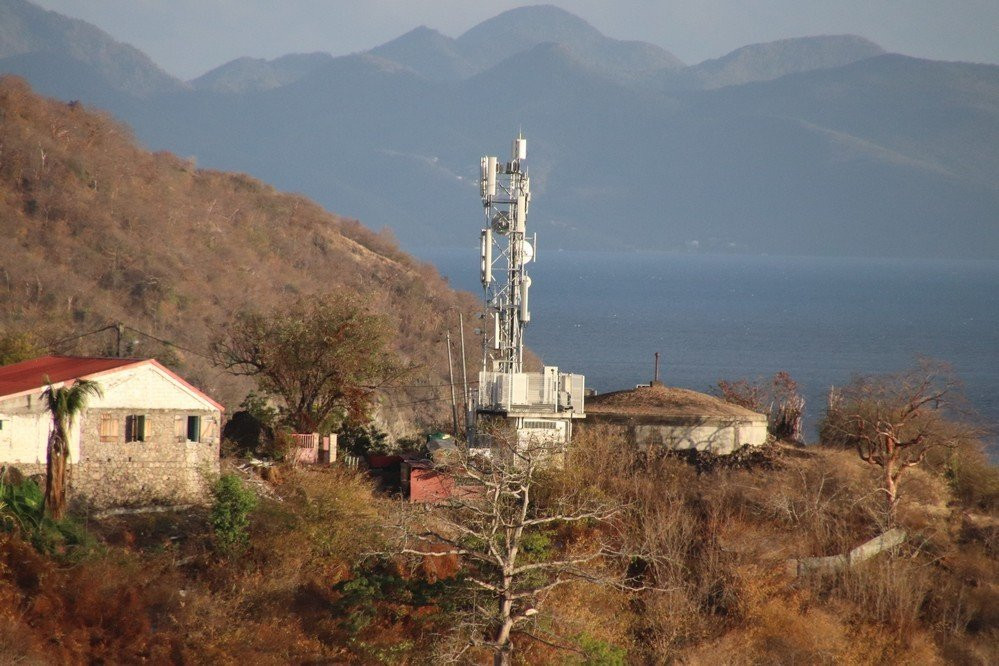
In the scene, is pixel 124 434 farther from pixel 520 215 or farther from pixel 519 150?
pixel 519 150

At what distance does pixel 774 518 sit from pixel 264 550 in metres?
11.8

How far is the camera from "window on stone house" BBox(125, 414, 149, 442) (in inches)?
1216

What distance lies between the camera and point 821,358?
129 m

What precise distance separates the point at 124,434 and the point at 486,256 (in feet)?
36.1

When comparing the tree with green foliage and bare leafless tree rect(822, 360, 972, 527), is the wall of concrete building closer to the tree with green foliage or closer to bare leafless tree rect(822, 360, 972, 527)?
bare leafless tree rect(822, 360, 972, 527)

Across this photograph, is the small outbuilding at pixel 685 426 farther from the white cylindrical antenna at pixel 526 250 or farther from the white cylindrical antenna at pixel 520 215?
the white cylindrical antenna at pixel 520 215

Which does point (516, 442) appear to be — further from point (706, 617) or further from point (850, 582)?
point (850, 582)

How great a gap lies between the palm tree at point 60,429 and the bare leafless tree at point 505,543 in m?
6.63

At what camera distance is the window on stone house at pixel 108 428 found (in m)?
30.5

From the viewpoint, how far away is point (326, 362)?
1460 inches

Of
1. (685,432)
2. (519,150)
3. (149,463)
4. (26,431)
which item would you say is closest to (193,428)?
(149,463)

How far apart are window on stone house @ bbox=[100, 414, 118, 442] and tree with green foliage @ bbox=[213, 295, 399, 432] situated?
697 cm

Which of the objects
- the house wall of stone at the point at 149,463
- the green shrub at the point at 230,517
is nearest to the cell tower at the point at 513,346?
the house wall of stone at the point at 149,463

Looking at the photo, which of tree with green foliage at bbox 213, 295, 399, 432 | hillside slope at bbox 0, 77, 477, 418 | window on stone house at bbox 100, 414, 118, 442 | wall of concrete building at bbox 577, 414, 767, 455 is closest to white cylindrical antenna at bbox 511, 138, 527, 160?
tree with green foliage at bbox 213, 295, 399, 432
